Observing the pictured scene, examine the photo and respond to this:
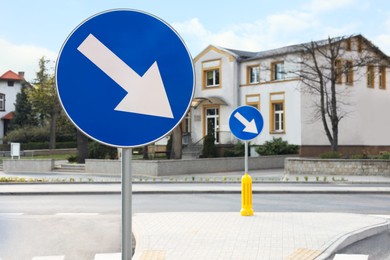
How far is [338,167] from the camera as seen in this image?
1016 inches

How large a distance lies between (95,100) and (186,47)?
0.58 meters

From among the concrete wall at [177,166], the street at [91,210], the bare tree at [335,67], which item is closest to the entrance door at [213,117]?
the bare tree at [335,67]

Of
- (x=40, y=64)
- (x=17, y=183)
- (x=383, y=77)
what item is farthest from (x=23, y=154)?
(x=383, y=77)

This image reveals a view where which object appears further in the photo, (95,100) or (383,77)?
(383,77)

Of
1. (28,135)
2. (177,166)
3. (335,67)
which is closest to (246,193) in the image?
(177,166)

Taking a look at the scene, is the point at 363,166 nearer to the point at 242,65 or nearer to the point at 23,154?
the point at 242,65

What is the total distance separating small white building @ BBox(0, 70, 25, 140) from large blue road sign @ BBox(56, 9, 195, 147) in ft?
225

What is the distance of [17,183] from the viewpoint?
862 inches

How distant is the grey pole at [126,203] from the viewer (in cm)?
272

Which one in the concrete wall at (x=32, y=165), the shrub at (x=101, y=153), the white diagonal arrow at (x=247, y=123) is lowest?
the concrete wall at (x=32, y=165)

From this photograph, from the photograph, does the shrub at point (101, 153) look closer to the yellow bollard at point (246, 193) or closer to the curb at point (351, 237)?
the yellow bollard at point (246, 193)

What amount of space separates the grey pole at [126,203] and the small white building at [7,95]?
225ft

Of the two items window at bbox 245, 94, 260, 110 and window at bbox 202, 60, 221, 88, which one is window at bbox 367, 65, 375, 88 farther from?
window at bbox 202, 60, 221, 88

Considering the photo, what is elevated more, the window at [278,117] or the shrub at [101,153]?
the window at [278,117]
